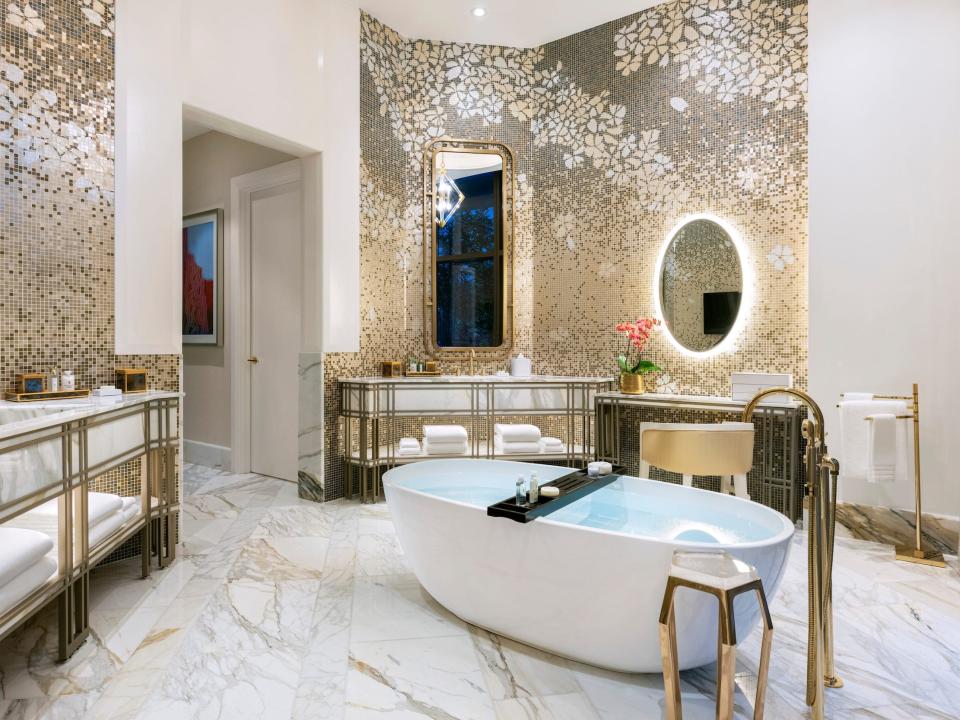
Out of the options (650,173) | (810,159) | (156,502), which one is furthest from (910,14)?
(156,502)

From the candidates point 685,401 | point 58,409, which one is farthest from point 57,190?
point 685,401

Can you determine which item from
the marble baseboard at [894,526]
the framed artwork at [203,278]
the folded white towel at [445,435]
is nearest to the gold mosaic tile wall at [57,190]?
the folded white towel at [445,435]

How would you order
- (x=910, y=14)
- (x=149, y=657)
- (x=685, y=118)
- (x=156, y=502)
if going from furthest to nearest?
(x=685, y=118) → (x=910, y=14) → (x=156, y=502) → (x=149, y=657)

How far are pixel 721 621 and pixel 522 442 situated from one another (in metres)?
2.57

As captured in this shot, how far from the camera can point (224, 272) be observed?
476cm

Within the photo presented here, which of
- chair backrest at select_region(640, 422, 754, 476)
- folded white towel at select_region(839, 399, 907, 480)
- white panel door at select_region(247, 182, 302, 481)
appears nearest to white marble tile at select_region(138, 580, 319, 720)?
chair backrest at select_region(640, 422, 754, 476)

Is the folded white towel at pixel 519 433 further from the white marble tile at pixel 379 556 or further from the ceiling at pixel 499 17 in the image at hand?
the ceiling at pixel 499 17

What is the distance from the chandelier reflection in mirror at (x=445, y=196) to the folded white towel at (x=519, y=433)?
5.60 feet

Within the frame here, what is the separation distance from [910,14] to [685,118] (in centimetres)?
129

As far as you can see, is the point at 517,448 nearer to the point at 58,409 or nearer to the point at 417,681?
the point at 417,681

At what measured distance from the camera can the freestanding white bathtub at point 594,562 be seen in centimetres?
172

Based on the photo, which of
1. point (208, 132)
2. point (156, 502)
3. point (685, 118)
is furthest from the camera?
point (208, 132)

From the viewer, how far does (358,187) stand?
407 centimetres

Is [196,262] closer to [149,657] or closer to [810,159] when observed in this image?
[149,657]
